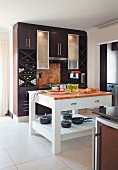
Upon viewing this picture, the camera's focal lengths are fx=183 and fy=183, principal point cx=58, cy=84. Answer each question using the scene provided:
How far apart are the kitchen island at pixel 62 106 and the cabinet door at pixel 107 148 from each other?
128 centimetres

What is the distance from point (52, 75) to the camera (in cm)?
555

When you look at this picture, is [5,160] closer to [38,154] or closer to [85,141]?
[38,154]

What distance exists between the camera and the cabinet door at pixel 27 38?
15.4 feet

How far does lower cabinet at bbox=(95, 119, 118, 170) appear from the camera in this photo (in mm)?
1386

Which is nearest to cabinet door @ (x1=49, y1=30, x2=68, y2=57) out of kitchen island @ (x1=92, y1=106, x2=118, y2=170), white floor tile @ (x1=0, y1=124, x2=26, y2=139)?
white floor tile @ (x1=0, y1=124, x2=26, y2=139)

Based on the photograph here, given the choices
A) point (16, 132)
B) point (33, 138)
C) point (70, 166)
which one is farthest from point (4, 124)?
point (70, 166)

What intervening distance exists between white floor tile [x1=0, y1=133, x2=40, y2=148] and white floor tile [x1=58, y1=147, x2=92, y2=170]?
0.78 m

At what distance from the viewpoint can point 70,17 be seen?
435 centimetres

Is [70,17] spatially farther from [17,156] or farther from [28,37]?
[17,156]

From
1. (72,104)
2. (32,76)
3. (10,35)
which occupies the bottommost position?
(72,104)

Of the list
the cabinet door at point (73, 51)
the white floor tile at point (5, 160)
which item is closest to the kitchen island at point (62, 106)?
the white floor tile at point (5, 160)

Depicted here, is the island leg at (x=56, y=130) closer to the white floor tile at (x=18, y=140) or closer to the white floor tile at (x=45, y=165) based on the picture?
the white floor tile at (x=45, y=165)

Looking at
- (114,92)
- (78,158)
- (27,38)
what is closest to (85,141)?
(78,158)

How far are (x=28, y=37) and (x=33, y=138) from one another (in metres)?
2.63
